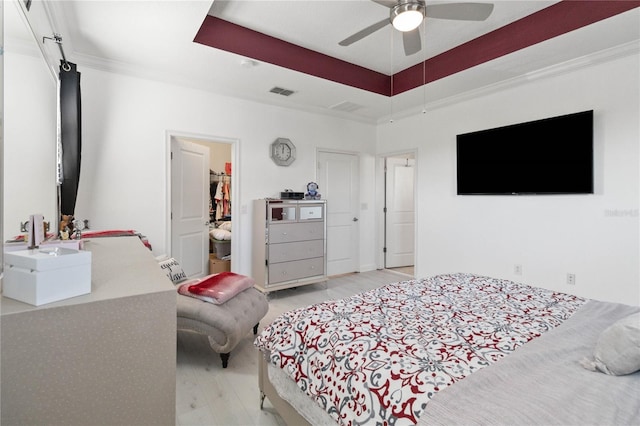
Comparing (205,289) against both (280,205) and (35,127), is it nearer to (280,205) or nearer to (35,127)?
(35,127)

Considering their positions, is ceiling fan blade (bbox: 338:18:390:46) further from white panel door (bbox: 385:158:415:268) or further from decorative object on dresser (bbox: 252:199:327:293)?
white panel door (bbox: 385:158:415:268)

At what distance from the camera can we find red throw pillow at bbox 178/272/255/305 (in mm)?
2256

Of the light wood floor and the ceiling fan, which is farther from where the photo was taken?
the ceiling fan

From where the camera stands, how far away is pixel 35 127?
1515 millimetres

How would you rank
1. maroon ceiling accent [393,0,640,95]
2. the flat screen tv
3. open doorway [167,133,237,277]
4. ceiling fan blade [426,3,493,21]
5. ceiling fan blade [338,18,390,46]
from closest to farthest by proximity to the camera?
1. ceiling fan blade [426,3,493,21]
2. ceiling fan blade [338,18,390,46]
3. maroon ceiling accent [393,0,640,95]
4. the flat screen tv
5. open doorway [167,133,237,277]

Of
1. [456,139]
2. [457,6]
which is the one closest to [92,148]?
[457,6]

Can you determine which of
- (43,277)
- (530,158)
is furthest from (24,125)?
(530,158)

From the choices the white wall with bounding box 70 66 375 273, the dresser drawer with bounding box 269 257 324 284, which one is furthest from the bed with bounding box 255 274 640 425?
the white wall with bounding box 70 66 375 273

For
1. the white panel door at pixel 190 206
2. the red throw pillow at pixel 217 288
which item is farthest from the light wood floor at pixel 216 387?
the white panel door at pixel 190 206

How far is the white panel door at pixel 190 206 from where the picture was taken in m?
3.66

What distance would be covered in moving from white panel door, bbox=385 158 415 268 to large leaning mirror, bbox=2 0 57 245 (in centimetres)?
454

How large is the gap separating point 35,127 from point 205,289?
1364 millimetres

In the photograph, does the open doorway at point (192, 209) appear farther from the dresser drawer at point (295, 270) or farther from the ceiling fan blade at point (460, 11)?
the ceiling fan blade at point (460, 11)

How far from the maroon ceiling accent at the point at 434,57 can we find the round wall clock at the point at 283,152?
1.19 meters
